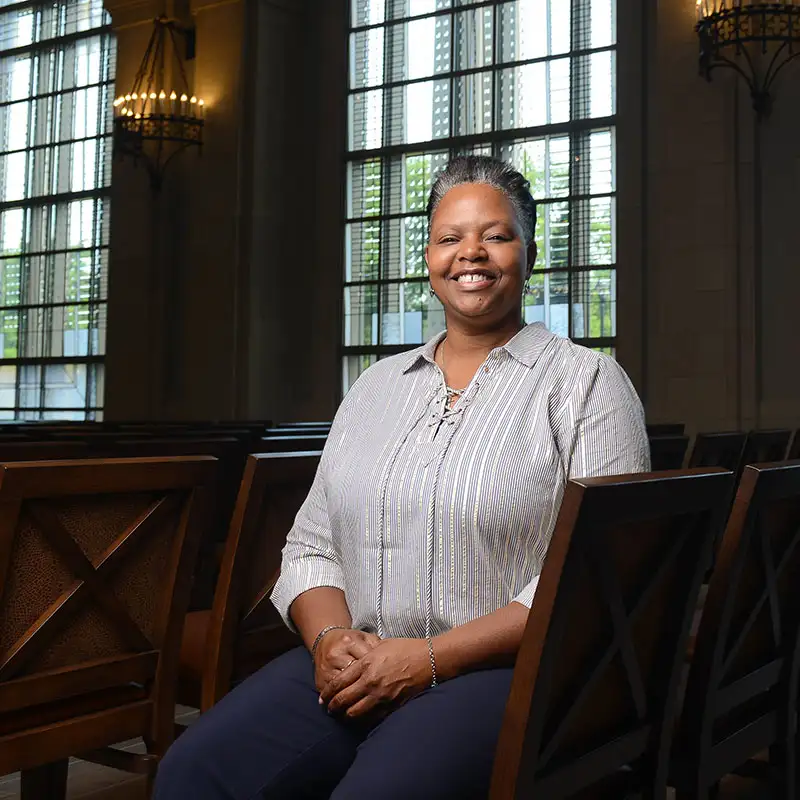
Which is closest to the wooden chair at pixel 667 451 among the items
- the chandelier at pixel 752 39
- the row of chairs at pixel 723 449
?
the row of chairs at pixel 723 449

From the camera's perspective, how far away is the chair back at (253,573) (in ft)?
6.57

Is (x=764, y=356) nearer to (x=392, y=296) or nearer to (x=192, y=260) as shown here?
(x=392, y=296)

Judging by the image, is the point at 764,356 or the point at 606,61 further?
the point at 606,61

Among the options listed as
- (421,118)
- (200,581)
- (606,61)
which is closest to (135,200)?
(421,118)

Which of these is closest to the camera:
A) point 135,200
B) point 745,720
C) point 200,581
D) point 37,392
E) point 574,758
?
point 574,758

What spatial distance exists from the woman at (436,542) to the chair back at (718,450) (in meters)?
1.54

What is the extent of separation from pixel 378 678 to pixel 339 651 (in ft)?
0.33

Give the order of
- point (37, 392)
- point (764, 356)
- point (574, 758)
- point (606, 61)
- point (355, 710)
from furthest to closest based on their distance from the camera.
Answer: point (37, 392), point (606, 61), point (764, 356), point (355, 710), point (574, 758)

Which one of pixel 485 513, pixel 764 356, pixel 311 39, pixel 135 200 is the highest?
pixel 311 39

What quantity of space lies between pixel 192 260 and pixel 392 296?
1.80 m

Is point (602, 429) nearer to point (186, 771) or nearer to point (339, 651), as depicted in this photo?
point (339, 651)

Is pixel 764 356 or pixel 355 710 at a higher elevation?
→ pixel 764 356

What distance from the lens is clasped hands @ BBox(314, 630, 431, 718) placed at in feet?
4.81

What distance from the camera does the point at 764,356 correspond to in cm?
669
